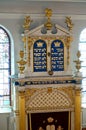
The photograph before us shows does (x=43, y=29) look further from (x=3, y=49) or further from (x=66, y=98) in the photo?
(x=66, y=98)

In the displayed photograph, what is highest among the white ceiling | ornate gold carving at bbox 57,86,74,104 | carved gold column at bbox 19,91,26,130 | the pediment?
the white ceiling

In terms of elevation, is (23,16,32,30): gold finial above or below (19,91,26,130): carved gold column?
above

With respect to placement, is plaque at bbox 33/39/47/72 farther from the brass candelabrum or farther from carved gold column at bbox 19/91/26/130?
carved gold column at bbox 19/91/26/130

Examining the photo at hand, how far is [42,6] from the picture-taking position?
26.4 ft

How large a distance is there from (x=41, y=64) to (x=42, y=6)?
1.38 metres

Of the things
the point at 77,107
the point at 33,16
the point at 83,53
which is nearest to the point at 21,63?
the point at 33,16

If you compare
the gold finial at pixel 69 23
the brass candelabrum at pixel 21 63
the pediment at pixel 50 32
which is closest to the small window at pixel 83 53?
the gold finial at pixel 69 23

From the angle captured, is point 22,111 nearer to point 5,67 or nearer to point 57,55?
point 5,67

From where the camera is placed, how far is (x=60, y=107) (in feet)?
26.1

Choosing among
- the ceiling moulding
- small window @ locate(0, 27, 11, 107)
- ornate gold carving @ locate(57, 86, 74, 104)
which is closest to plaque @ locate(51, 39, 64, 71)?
ornate gold carving @ locate(57, 86, 74, 104)

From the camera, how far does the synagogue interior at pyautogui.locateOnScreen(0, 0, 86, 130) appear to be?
7781mm

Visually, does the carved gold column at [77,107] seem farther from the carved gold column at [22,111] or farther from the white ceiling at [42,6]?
the white ceiling at [42,6]

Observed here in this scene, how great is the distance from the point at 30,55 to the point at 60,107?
4.61 ft

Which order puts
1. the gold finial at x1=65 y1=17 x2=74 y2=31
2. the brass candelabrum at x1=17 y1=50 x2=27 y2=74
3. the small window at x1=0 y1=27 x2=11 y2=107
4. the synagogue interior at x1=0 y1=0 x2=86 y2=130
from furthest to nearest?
1. the small window at x1=0 y1=27 x2=11 y2=107
2. the gold finial at x1=65 y1=17 x2=74 y2=31
3. the synagogue interior at x1=0 y1=0 x2=86 y2=130
4. the brass candelabrum at x1=17 y1=50 x2=27 y2=74
